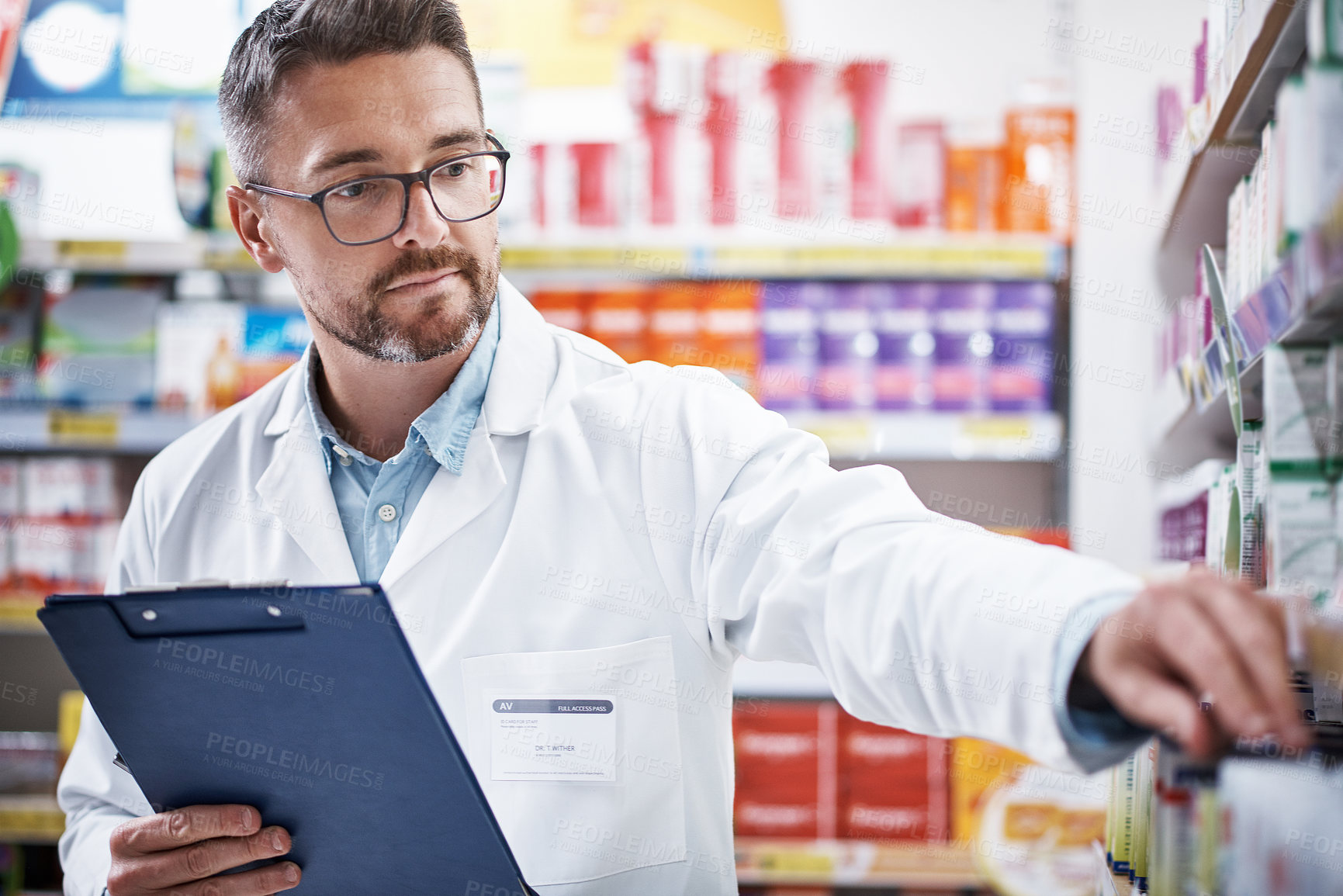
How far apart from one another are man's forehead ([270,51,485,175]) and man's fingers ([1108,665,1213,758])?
3.38 feet

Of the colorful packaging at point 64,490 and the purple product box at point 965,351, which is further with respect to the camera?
the colorful packaging at point 64,490

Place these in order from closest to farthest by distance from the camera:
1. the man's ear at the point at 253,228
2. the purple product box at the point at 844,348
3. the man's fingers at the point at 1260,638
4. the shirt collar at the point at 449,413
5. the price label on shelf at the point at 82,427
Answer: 1. the man's fingers at the point at 1260,638
2. the shirt collar at the point at 449,413
3. the man's ear at the point at 253,228
4. the purple product box at the point at 844,348
5. the price label on shelf at the point at 82,427

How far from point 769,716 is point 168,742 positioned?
1.54m

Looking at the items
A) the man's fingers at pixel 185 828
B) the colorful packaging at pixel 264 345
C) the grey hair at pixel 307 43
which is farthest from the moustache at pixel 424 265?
the colorful packaging at pixel 264 345

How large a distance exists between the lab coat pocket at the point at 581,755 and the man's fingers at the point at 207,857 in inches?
11.3

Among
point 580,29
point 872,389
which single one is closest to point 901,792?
point 872,389

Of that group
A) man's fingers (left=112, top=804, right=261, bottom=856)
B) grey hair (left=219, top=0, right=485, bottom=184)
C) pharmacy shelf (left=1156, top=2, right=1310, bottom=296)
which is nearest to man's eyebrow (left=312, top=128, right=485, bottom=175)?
grey hair (left=219, top=0, right=485, bottom=184)

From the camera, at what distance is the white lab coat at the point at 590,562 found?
111 centimetres

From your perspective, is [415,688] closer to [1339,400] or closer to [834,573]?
[834,573]

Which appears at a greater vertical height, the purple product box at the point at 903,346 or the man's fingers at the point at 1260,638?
the purple product box at the point at 903,346

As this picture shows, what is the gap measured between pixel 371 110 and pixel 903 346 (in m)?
1.41

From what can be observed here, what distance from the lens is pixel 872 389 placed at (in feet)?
7.75

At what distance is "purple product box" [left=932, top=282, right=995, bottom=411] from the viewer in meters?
2.34

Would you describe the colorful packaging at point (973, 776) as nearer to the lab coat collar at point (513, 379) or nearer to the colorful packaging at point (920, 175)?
the colorful packaging at point (920, 175)
